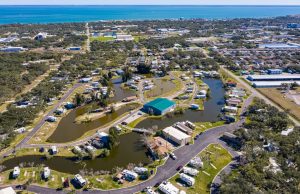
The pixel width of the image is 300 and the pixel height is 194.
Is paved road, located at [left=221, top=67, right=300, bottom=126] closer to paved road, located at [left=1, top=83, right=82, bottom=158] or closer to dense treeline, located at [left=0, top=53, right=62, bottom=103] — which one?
paved road, located at [left=1, top=83, right=82, bottom=158]

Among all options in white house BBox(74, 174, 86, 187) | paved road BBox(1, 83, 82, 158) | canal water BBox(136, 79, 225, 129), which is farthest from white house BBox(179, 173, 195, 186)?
paved road BBox(1, 83, 82, 158)

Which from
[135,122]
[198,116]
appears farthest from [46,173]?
[198,116]

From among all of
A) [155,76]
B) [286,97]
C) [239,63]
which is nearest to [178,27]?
[239,63]

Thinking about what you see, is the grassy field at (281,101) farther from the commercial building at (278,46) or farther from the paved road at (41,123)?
the commercial building at (278,46)

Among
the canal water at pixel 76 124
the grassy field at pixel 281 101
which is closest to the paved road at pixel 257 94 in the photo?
the grassy field at pixel 281 101

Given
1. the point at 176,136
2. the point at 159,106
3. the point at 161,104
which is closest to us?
the point at 176,136

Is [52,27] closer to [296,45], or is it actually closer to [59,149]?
[296,45]

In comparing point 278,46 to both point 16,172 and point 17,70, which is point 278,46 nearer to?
point 17,70
